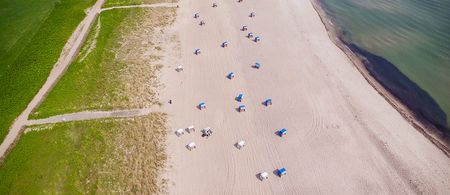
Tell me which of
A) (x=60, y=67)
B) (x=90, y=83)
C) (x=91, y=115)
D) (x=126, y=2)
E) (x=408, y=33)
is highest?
(x=126, y=2)

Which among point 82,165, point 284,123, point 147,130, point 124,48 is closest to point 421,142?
point 284,123

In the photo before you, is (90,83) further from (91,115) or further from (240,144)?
(240,144)

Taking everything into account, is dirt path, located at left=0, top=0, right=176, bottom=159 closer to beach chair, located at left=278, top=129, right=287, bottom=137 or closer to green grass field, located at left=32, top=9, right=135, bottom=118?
green grass field, located at left=32, top=9, right=135, bottom=118

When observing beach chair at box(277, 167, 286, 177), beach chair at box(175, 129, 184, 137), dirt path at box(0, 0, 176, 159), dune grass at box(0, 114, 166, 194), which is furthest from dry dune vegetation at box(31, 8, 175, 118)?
beach chair at box(277, 167, 286, 177)

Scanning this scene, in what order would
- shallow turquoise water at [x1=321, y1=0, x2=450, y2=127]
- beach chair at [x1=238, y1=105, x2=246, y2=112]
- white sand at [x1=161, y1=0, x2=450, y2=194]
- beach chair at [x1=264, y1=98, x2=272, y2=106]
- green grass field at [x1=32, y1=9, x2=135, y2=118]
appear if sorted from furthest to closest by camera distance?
1. shallow turquoise water at [x1=321, y1=0, x2=450, y2=127]
2. green grass field at [x1=32, y1=9, x2=135, y2=118]
3. beach chair at [x1=264, y1=98, x2=272, y2=106]
4. beach chair at [x1=238, y1=105, x2=246, y2=112]
5. white sand at [x1=161, y1=0, x2=450, y2=194]

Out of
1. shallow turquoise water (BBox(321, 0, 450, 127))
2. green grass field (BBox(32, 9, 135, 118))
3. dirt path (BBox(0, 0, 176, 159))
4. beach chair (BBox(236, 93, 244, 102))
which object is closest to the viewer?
dirt path (BBox(0, 0, 176, 159))

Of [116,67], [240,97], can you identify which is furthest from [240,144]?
[116,67]

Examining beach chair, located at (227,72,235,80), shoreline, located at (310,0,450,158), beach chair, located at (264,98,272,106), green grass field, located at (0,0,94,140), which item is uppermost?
green grass field, located at (0,0,94,140)
